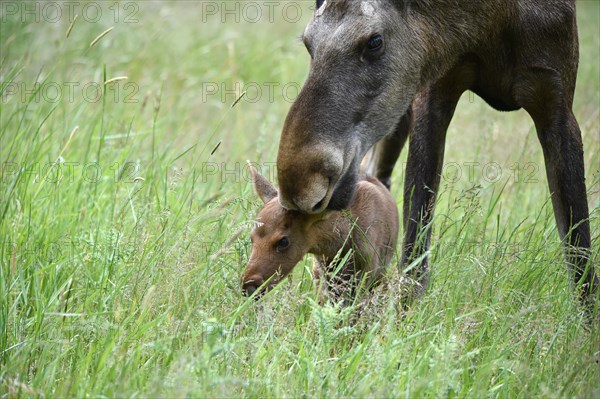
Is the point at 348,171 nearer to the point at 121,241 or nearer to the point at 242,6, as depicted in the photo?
the point at 121,241

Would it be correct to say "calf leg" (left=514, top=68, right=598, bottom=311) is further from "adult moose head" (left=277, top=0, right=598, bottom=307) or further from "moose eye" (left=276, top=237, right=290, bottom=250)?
"moose eye" (left=276, top=237, right=290, bottom=250)

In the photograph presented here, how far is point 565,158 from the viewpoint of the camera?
4602 mm

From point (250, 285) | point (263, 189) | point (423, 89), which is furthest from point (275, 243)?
point (423, 89)

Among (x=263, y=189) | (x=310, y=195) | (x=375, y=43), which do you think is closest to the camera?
(x=310, y=195)

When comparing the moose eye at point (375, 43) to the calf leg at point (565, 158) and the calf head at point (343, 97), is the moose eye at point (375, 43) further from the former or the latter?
the calf leg at point (565, 158)

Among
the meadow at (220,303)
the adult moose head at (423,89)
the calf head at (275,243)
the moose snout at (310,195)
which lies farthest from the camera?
the calf head at (275,243)

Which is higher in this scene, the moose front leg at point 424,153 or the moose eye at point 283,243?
the moose front leg at point 424,153

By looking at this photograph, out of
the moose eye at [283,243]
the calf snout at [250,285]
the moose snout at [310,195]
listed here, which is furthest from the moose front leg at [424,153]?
the moose snout at [310,195]

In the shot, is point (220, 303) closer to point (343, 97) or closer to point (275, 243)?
point (275, 243)

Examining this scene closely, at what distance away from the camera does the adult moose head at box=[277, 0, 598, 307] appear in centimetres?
402

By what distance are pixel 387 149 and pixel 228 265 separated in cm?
210

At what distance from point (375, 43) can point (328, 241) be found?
110cm

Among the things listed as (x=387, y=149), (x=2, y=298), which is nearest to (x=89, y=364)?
(x=2, y=298)

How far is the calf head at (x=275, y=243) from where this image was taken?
4.39 metres
